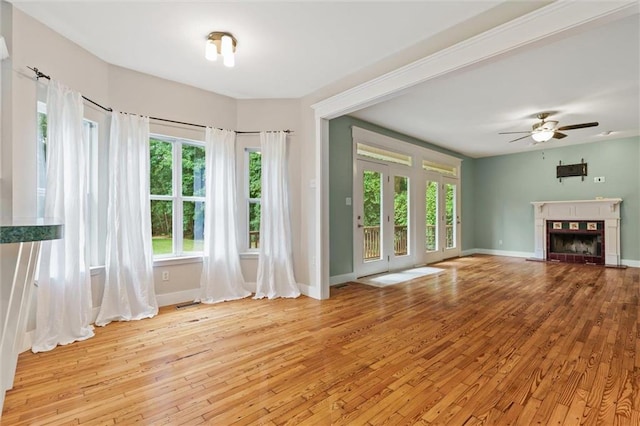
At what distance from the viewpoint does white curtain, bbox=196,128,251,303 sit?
3.94m

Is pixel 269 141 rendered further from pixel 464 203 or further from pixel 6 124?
pixel 464 203

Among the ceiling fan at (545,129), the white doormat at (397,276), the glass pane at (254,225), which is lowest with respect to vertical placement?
the white doormat at (397,276)

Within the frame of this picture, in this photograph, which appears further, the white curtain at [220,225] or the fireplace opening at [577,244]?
the fireplace opening at [577,244]

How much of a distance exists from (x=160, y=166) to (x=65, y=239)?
137 centimetres

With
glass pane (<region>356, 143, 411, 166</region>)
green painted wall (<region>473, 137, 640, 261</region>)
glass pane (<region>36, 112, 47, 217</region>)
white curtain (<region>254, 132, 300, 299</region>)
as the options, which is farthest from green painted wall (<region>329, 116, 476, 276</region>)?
green painted wall (<region>473, 137, 640, 261</region>)

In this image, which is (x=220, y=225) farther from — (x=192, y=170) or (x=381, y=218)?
(x=381, y=218)

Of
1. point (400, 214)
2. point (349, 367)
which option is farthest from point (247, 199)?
point (400, 214)

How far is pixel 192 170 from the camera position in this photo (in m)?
4.07

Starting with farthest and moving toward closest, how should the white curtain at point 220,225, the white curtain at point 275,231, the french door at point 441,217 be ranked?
the french door at point 441,217, the white curtain at point 275,231, the white curtain at point 220,225

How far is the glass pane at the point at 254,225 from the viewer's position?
14.6ft

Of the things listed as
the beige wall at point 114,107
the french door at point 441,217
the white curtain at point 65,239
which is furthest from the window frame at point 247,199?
the french door at point 441,217

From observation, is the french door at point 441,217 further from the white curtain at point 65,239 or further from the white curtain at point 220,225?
the white curtain at point 65,239

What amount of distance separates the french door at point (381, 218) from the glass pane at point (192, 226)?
8.03ft

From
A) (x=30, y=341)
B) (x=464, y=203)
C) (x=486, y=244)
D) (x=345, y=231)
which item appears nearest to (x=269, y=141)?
(x=345, y=231)
